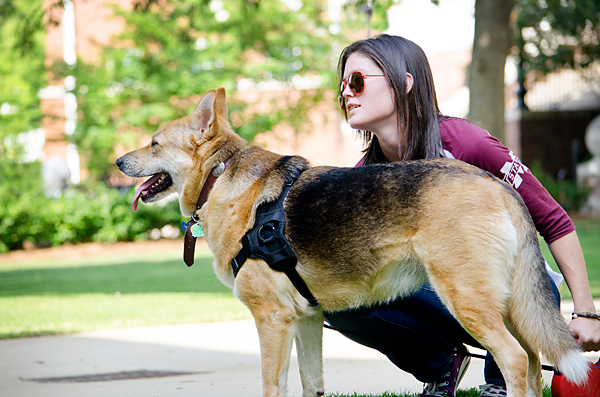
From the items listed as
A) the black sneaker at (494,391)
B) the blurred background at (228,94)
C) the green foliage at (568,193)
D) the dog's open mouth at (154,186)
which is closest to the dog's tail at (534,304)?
the black sneaker at (494,391)

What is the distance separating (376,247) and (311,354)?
3.18 feet

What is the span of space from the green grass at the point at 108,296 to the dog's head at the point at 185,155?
3109mm

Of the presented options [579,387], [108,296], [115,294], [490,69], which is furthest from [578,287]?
[115,294]

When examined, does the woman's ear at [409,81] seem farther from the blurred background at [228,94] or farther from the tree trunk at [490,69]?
the blurred background at [228,94]

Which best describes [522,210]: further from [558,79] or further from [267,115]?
[558,79]

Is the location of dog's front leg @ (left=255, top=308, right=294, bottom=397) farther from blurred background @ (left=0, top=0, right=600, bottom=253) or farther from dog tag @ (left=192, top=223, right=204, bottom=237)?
blurred background @ (left=0, top=0, right=600, bottom=253)

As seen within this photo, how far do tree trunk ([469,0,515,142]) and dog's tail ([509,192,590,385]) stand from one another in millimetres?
7269

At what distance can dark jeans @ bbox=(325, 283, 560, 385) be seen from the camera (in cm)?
354

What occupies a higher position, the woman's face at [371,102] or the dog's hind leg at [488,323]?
the woman's face at [371,102]

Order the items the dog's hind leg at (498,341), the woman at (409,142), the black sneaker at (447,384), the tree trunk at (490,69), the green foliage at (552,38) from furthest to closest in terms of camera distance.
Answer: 1. the green foliage at (552,38)
2. the tree trunk at (490,69)
3. the black sneaker at (447,384)
4. the woman at (409,142)
5. the dog's hind leg at (498,341)

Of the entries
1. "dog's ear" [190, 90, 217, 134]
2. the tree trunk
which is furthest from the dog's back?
the tree trunk

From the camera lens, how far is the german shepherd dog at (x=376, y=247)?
2.83 meters

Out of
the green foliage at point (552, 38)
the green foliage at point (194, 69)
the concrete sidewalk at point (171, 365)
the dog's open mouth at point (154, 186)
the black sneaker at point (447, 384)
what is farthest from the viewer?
the green foliage at point (194, 69)

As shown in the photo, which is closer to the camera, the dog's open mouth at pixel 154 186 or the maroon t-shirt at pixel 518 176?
the maroon t-shirt at pixel 518 176
